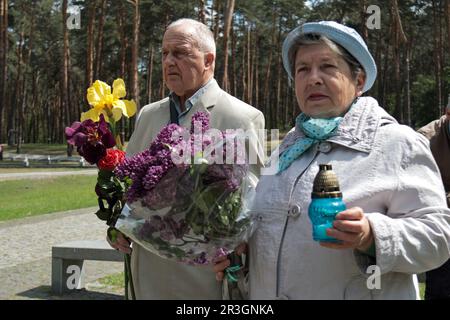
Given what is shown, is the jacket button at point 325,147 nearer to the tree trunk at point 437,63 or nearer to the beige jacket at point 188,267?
the beige jacket at point 188,267

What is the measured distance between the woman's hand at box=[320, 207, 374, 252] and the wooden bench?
4.77 metres

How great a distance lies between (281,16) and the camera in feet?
146

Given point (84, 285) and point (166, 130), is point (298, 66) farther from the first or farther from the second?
point (84, 285)

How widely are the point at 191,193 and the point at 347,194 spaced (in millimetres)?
495

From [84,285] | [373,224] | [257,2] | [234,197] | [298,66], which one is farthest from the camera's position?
[257,2]

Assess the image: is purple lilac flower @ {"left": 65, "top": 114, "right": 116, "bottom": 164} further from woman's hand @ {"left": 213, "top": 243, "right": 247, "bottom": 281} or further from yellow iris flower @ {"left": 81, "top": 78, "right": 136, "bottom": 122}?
woman's hand @ {"left": 213, "top": 243, "right": 247, "bottom": 281}

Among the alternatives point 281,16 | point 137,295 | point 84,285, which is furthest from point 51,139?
point 137,295

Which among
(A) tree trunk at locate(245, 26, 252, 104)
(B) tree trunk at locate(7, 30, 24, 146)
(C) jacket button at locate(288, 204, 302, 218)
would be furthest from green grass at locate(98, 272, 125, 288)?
(A) tree trunk at locate(245, 26, 252, 104)

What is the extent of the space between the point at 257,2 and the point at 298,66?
37677 mm

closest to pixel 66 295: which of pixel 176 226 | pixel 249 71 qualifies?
pixel 176 226

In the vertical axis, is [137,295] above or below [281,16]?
below

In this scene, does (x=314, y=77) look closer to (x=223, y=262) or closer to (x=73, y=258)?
(x=223, y=262)

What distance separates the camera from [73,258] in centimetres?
650

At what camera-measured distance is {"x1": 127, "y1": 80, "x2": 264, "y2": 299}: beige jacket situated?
2826 mm
